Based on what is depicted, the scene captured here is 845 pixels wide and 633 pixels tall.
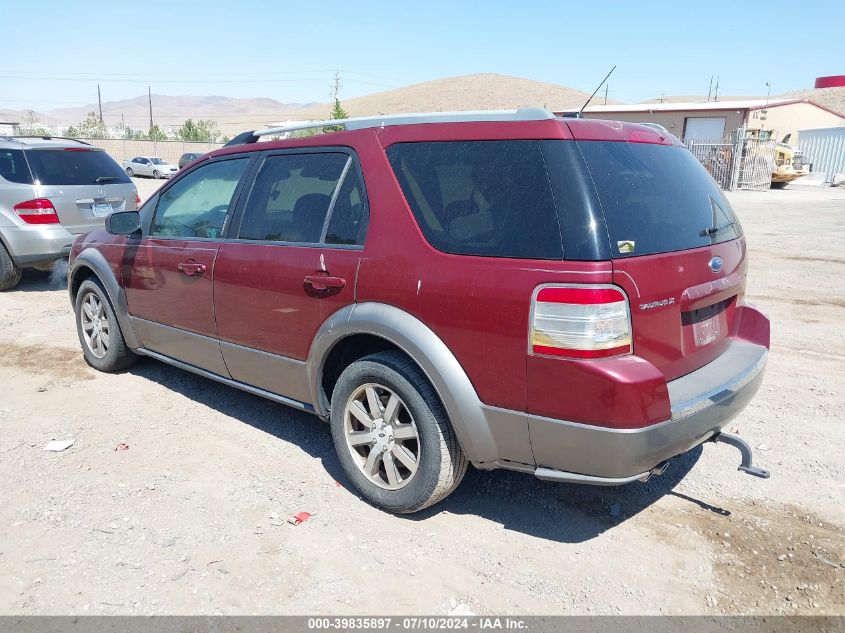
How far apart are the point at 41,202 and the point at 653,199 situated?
7673mm

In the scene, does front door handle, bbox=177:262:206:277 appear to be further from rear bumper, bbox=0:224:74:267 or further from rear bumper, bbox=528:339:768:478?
rear bumper, bbox=0:224:74:267

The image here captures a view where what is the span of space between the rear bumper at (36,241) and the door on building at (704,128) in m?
36.7

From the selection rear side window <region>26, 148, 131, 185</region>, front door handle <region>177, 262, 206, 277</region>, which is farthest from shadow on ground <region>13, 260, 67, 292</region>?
front door handle <region>177, 262, 206, 277</region>

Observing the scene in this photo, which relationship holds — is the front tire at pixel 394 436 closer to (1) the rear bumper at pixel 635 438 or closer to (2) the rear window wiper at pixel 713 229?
(1) the rear bumper at pixel 635 438

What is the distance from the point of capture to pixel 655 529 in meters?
3.27

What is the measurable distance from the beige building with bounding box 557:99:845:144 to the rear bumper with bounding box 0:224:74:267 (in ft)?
103

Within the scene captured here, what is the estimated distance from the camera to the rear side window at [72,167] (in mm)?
8109

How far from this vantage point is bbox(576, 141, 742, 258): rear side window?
2729 millimetres

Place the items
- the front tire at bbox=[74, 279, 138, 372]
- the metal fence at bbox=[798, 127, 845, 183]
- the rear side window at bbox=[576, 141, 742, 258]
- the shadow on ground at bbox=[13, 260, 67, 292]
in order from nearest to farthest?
the rear side window at bbox=[576, 141, 742, 258]
the front tire at bbox=[74, 279, 138, 372]
the shadow on ground at bbox=[13, 260, 67, 292]
the metal fence at bbox=[798, 127, 845, 183]

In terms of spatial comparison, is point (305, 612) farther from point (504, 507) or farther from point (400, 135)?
point (400, 135)

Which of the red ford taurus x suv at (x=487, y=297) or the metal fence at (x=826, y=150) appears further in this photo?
the metal fence at (x=826, y=150)

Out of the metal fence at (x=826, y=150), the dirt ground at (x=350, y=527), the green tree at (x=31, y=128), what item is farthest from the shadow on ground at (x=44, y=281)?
the metal fence at (x=826, y=150)

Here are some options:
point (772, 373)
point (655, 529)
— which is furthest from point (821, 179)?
point (655, 529)

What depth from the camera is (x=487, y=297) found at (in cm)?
279
